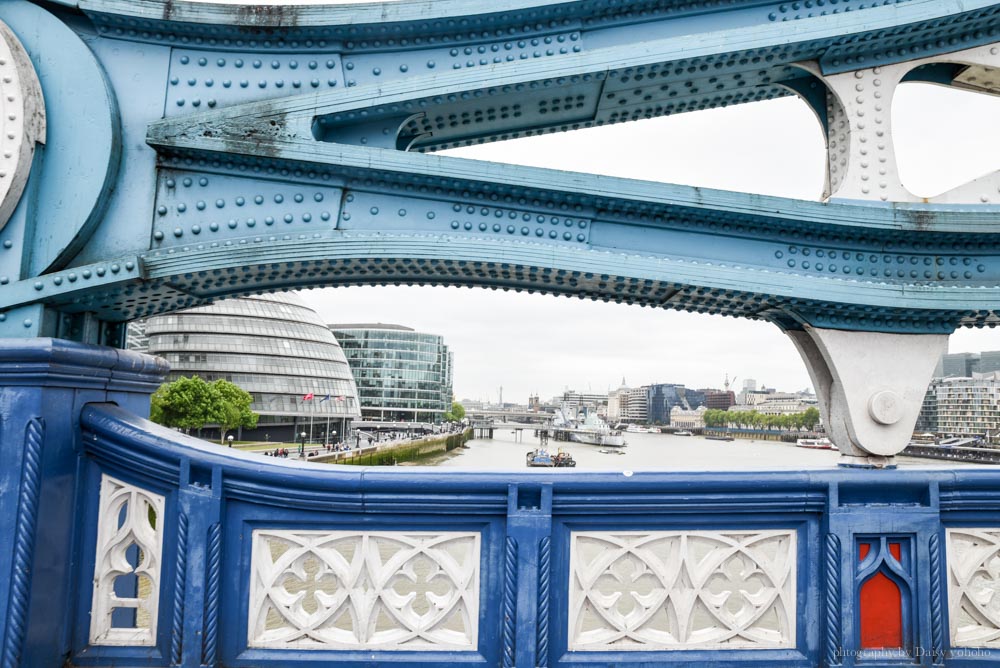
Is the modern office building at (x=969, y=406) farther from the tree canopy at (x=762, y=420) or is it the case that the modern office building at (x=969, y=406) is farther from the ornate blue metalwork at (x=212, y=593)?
the ornate blue metalwork at (x=212, y=593)

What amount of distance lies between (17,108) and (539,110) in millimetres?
3021

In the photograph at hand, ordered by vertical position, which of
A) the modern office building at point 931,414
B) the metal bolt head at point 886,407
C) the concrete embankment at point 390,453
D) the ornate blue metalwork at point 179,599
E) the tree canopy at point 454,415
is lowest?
the concrete embankment at point 390,453

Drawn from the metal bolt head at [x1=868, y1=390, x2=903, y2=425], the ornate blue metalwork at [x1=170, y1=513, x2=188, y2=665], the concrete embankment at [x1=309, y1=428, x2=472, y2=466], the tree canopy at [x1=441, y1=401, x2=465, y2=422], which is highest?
the tree canopy at [x1=441, y1=401, x2=465, y2=422]

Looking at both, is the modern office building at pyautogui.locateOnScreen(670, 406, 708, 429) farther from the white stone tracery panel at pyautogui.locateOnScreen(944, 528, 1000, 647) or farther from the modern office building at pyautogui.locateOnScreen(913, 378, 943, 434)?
the white stone tracery panel at pyautogui.locateOnScreen(944, 528, 1000, 647)

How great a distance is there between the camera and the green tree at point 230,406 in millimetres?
47000

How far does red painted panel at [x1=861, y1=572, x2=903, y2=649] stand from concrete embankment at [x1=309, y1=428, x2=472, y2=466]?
126 feet

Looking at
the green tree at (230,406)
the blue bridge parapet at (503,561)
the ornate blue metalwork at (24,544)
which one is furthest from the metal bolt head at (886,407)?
the green tree at (230,406)

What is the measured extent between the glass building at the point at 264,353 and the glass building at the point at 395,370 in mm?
49815

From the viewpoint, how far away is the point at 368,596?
2652 millimetres

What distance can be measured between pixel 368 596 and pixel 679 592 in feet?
4.28

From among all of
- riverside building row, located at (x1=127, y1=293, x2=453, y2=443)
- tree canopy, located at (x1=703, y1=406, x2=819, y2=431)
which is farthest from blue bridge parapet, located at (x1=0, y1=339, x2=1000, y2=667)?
tree canopy, located at (x1=703, y1=406, x2=819, y2=431)

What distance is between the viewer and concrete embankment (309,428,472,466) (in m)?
48.5

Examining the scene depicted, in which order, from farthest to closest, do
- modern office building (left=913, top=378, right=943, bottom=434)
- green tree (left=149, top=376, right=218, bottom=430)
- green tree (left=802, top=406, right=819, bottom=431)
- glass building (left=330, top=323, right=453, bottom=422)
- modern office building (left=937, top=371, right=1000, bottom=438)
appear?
modern office building (left=913, top=378, right=943, bottom=434)
green tree (left=802, top=406, right=819, bottom=431)
glass building (left=330, top=323, right=453, bottom=422)
modern office building (left=937, top=371, right=1000, bottom=438)
green tree (left=149, top=376, right=218, bottom=430)

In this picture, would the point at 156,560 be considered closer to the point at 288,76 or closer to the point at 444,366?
the point at 288,76
